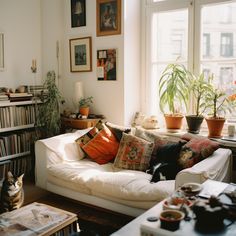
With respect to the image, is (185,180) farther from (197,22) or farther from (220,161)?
(197,22)

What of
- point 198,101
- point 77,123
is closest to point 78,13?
point 77,123

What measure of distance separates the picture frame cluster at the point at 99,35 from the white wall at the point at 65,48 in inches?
2.3

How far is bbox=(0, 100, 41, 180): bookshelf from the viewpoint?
3.80 meters

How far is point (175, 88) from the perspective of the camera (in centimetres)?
356

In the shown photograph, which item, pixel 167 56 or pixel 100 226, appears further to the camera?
pixel 167 56

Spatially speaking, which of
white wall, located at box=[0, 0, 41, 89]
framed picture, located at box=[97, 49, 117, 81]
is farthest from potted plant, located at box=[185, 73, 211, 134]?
white wall, located at box=[0, 0, 41, 89]

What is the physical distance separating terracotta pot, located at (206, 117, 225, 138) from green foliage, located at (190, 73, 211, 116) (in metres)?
0.20

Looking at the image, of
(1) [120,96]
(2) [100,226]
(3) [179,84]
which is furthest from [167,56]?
(2) [100,226]

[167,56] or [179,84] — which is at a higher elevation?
[167,56]

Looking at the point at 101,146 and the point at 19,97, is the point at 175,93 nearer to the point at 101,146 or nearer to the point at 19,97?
the point at 101,146

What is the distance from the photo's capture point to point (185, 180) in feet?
7.77

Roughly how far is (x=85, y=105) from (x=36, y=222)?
2.16 m

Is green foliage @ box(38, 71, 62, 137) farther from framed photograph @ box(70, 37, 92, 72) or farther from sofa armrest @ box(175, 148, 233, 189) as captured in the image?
sofa armrest @ box(175, 148, 233, 189)

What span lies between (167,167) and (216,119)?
2.61 ft
